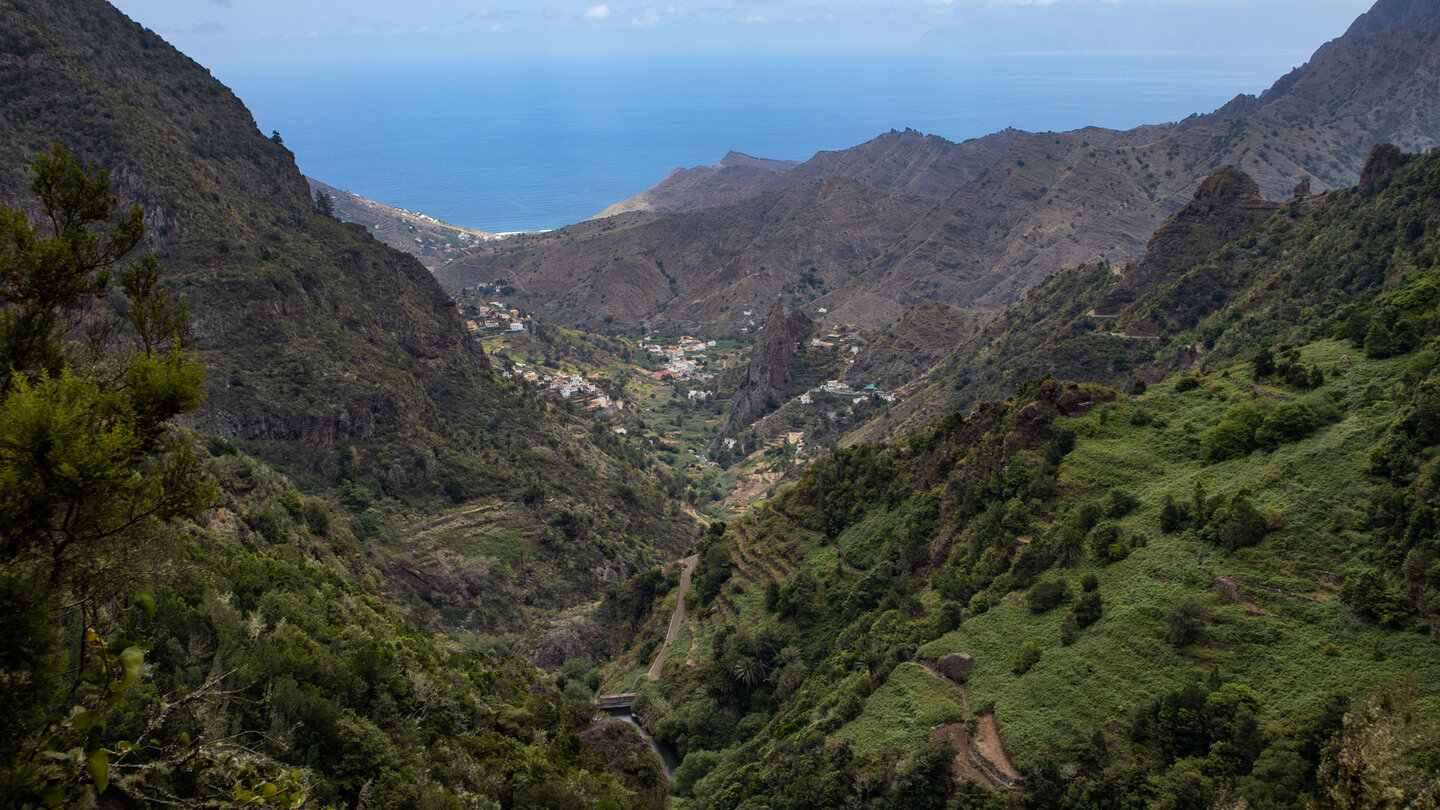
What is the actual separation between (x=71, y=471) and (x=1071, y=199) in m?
157

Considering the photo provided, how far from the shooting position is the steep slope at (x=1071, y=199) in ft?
442

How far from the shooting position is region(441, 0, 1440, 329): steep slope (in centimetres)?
13462

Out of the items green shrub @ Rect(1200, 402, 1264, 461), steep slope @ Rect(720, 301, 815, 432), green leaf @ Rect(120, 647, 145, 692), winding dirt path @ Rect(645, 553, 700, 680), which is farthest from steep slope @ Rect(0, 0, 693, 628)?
green leaf @ Rect(120, 647, 145, 692)

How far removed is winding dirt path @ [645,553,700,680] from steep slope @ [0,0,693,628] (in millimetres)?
7719

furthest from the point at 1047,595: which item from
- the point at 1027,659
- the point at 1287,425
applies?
the point at 1287,425

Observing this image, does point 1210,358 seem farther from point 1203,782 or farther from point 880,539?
point 1203,782

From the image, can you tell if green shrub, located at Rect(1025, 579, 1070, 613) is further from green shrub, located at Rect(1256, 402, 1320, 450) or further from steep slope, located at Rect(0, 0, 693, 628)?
steep slope, located at Rect(0, 0, 693, 628)

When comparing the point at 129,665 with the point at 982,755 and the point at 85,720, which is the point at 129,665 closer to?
the point at 85,720

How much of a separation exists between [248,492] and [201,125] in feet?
153

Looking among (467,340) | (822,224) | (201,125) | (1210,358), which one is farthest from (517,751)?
(822,224)

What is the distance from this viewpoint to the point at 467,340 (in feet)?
236

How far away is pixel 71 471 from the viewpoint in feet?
20.8

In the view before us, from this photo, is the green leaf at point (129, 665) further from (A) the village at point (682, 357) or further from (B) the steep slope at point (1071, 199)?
(B) the steep slope at point (1071, 199)

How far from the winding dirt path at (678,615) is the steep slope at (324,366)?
772 centimetres
